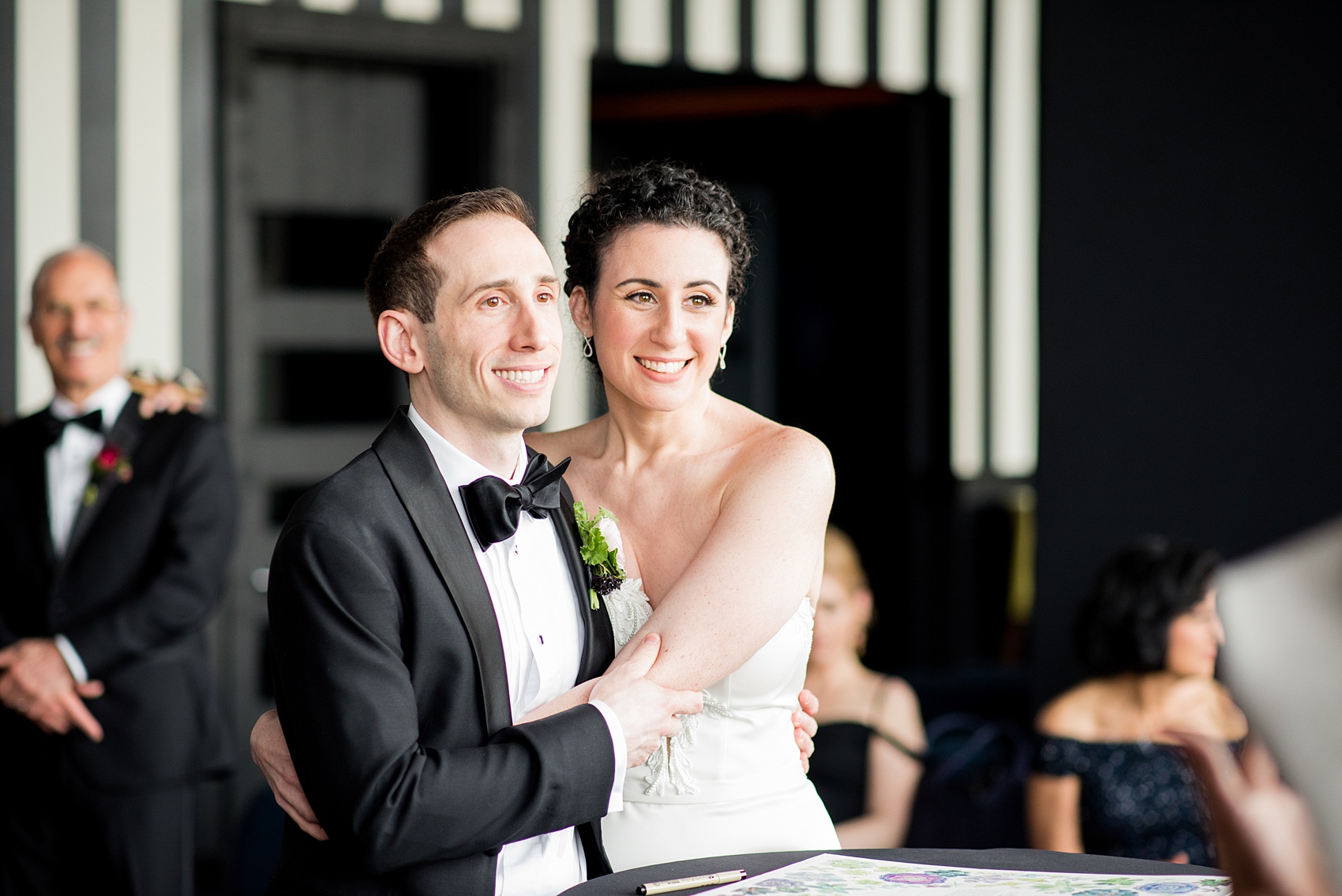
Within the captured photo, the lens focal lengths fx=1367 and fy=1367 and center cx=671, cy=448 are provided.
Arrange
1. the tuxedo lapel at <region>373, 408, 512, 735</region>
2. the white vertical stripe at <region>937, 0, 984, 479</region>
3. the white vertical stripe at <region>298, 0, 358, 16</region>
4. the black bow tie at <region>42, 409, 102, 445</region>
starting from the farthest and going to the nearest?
the white vertical stripe at <region>937, 0, 984, 479</region>
the white vertical stripe at <region>298, 0, 358, 16</region>
the black bow tie at <region>42, 409, 102, 445</region>
the tuxedo lapel at <region>373, 408, 512, 735</region>

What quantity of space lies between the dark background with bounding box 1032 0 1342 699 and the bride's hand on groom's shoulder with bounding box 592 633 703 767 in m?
3.39

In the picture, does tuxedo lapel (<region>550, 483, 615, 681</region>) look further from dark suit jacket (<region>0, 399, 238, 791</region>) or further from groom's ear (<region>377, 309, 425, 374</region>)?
dark suit jacket (<region>0, 399, 238, 791</region>)

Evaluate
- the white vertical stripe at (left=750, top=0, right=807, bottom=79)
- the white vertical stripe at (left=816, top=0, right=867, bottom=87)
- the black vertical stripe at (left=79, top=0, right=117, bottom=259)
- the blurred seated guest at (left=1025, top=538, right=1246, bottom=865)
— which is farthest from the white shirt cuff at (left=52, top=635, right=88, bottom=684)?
the white vertical stripe at (left=816, top=0, right=867, bottom=87)

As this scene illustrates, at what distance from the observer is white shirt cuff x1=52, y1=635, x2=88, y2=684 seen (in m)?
3.38

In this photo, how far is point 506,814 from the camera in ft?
4.79

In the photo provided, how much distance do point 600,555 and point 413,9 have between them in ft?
11.1

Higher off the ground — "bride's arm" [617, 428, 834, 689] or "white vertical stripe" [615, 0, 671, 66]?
"white vertical stripe" [615, 0, 671, 66]

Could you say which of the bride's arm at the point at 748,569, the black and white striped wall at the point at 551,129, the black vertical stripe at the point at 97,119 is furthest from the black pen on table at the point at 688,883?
the black vertical stripe at the point at 97,119

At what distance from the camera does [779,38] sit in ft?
17.3

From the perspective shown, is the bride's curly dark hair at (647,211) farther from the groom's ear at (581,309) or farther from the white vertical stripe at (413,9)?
the white vertical stripe at (413,9)

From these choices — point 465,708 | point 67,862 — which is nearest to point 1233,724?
point 465,708

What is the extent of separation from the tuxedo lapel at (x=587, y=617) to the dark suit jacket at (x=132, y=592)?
203 cm

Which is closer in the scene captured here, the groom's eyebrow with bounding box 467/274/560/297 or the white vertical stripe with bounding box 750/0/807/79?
the groom's eyebrow with bounding box 467/274/560/297

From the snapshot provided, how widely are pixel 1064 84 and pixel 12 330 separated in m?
3.63
